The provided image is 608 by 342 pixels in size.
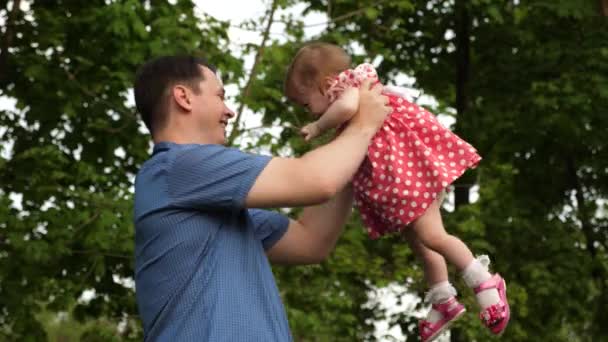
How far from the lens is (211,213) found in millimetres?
3039

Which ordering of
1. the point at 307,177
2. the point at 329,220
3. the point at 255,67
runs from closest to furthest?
the point at 307,177 < the point at 329,220 < the point at 255,67

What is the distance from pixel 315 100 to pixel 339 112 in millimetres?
359

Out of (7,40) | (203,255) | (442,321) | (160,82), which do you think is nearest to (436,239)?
(442,321)

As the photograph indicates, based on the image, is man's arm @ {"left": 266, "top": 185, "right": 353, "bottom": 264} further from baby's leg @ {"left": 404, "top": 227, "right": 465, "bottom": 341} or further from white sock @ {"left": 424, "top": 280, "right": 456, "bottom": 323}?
white sock @ {"left": 424, "top": 280, "right": 456, "bottom": 323}

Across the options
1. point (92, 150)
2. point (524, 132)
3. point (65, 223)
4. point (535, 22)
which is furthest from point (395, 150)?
point (535, 22)

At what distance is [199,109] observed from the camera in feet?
10.6

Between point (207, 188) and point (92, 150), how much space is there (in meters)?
7.33

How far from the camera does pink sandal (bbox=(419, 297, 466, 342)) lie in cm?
362

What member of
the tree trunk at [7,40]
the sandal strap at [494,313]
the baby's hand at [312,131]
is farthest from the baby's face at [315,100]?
the tree trunk at [7,40]

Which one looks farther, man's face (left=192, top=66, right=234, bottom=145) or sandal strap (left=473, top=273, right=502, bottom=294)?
sandal strap (left=473, top=273, right=502, bottom=294)

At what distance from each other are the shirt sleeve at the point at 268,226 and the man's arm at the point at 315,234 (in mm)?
18

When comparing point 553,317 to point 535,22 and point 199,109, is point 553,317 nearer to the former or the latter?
point 535,22

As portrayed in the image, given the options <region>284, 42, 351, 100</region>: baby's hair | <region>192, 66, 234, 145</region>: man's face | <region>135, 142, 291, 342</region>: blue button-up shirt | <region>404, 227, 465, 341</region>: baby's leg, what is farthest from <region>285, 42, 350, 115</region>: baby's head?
<region>135, 142, 291, 342</region>: blue button-up shirt

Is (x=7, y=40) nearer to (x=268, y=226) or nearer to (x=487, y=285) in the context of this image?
(x=268, y=226)
